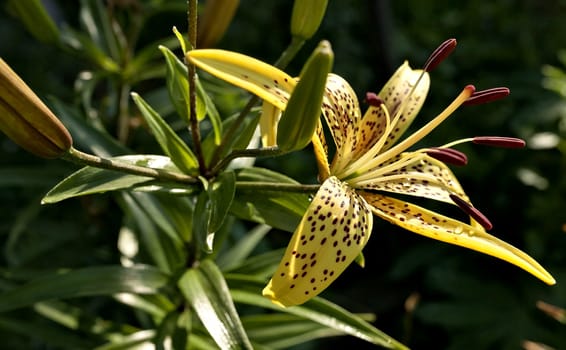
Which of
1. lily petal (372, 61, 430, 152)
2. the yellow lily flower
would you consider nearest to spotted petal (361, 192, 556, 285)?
the yellow lily flower

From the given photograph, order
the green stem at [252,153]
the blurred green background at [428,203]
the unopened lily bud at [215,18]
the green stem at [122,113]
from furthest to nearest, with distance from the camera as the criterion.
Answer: the blurred green background at [428,203]
the green stem at [122,113]
the unopened lily bud at [215,18]
the green stem at [252,153]

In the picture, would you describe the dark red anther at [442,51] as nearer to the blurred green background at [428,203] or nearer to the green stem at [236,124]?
the green stem at [236,124]

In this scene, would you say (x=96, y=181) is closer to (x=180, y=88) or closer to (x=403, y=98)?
(x=180, y=88)

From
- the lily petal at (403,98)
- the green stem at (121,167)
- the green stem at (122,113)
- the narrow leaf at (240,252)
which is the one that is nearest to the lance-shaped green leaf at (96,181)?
the green stem at (121,167)

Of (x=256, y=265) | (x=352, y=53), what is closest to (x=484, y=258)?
(x=352, y=53)

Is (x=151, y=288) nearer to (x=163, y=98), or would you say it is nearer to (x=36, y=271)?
(x=36, y=271)
